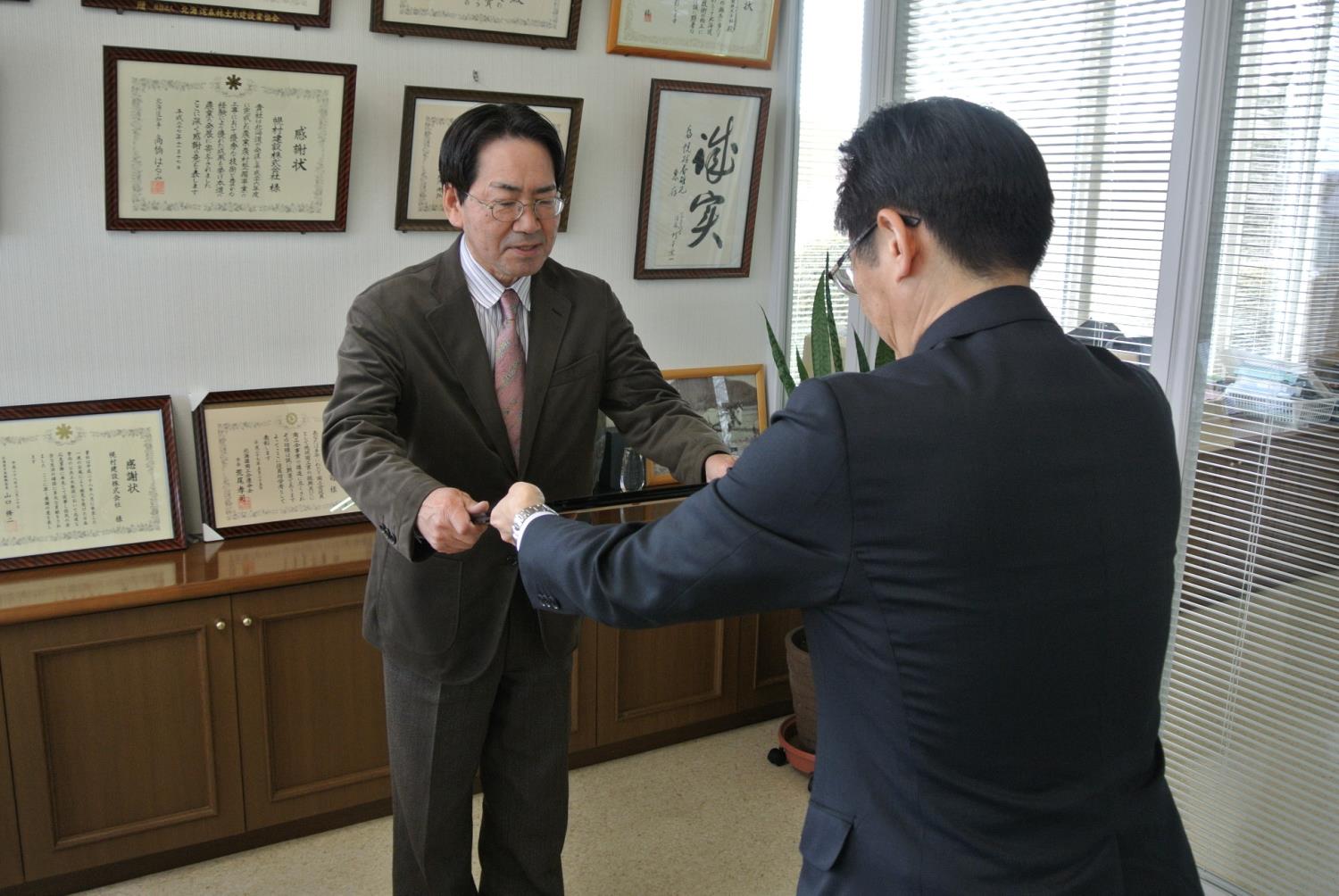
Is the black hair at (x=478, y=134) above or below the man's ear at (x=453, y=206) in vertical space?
above

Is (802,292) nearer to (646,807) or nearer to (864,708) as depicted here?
(646,807)

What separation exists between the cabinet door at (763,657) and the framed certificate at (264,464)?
1243 mm

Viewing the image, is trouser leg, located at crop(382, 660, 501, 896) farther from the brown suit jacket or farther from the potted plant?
the potted plant

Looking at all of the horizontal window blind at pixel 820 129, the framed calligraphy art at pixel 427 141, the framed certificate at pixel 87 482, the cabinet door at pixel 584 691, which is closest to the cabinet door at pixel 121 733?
the framed certificate at pixel 87 482

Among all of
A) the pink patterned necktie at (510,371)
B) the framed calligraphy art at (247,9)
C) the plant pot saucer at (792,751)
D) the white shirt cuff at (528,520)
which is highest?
the framed calligraphy art at (247,9)

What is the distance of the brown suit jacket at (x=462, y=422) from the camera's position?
6.53ft

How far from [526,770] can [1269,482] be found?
1733mm

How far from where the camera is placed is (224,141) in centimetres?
274

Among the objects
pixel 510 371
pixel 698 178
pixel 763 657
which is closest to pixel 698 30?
pixel 698 178

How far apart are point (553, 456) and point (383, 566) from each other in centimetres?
39

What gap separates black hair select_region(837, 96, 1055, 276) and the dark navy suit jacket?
0.06m

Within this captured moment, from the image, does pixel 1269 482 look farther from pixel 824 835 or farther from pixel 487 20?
pixel 487 20

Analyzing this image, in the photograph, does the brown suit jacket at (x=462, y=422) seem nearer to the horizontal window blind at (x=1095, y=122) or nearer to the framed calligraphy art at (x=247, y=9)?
the framed calligraphy art at (x=247, y=9)

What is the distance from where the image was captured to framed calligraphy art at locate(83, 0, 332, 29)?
2.59 metres
